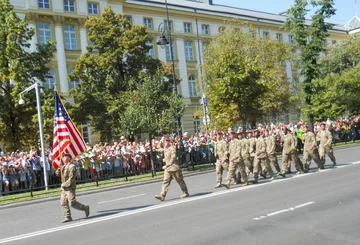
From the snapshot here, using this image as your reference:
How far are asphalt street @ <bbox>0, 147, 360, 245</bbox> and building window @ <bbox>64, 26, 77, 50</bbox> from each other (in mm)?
28404

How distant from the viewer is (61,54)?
131 feet

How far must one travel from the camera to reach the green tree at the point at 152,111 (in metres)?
22.3

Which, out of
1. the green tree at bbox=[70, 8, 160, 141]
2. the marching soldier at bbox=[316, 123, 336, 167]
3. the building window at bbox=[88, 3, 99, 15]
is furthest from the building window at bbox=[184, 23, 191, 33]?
the marching soldier at bbox=[316, 123, 336, 167]

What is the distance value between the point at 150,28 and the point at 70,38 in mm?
9639

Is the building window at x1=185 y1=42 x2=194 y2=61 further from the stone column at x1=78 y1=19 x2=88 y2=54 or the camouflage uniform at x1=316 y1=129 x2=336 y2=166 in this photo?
the camouflage uniform at x1=316 y1=129 x2=336 y2=166

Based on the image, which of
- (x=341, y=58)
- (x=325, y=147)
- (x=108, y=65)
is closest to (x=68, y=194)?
(x=325, y=147)

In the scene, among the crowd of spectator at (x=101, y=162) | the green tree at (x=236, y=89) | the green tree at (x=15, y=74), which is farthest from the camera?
the green tree at (x=236, y=89)

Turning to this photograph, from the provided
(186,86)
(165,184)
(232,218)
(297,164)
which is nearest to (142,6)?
(186,86)

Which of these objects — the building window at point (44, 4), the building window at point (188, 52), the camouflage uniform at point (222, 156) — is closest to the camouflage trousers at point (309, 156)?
the camouflage uniform at point (222, 156)

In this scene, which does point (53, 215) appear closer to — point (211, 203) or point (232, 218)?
point (211, 203)

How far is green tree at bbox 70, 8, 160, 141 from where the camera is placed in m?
32.3

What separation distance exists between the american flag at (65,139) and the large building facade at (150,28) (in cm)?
2231

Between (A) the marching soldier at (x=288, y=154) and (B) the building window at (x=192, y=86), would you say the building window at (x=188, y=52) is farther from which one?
(A) the marching soldier at (x=288, y=154)

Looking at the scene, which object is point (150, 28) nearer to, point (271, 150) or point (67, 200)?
point (271, 150)
